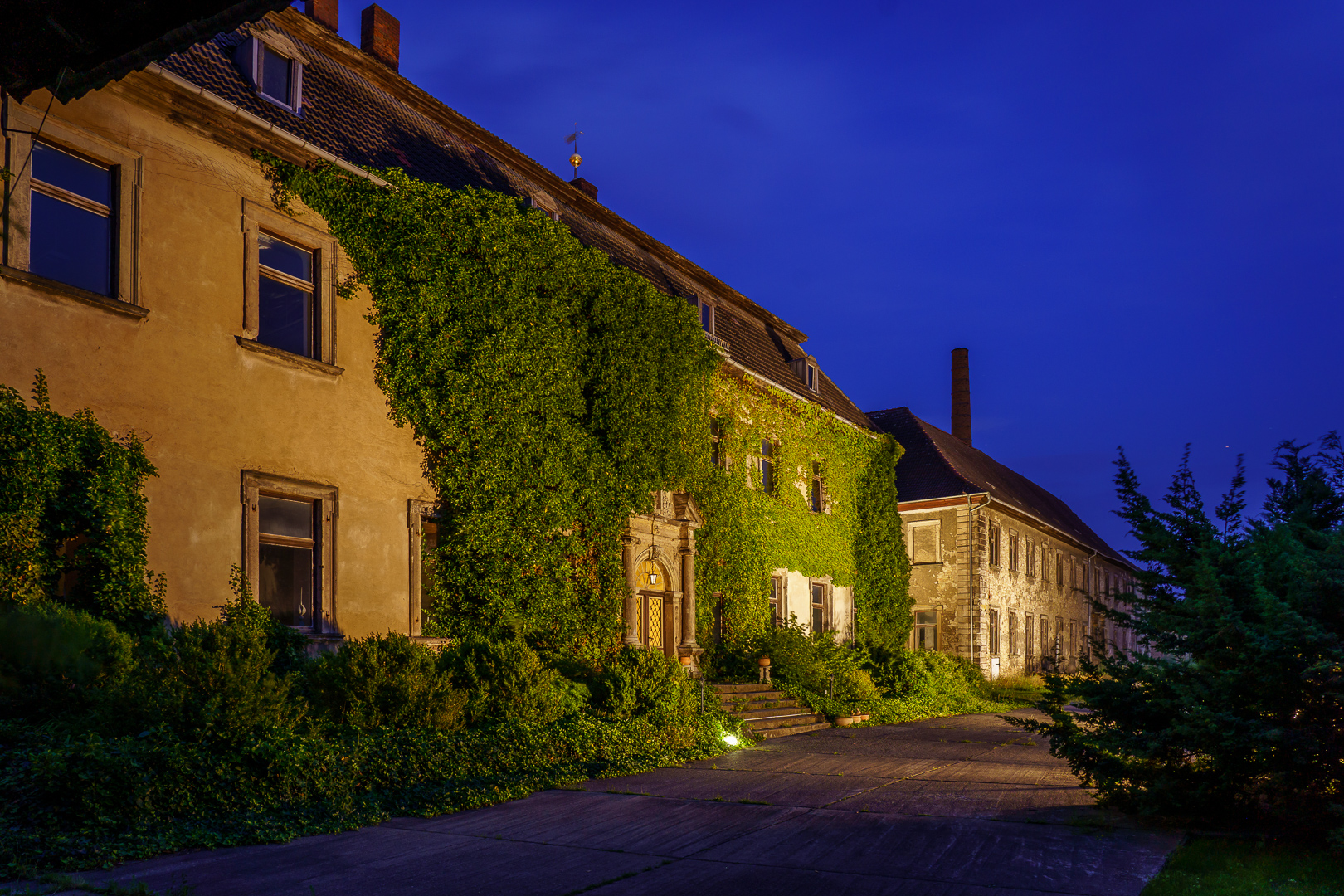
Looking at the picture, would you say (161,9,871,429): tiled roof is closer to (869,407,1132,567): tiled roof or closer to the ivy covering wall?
the ivy covering wall

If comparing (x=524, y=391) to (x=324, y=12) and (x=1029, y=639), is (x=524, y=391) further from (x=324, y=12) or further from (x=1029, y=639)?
(x=1029, y=639)

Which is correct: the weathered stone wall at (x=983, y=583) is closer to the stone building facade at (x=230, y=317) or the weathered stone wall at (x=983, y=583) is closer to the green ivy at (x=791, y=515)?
the green ivy at (x=791, y=515)

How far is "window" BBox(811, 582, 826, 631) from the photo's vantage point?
2462 cm

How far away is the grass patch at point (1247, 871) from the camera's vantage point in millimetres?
5816

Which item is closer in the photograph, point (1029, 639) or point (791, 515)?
point (791, 515)

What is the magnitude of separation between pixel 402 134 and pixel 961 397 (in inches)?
1278

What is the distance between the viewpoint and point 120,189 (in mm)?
10945

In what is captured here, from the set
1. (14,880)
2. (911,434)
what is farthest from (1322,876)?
(911,434)

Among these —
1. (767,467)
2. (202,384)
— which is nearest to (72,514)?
(202,384)

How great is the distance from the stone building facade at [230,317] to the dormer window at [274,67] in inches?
1.1

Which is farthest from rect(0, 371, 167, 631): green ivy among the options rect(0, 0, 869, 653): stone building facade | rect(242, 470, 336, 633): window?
rect(242, 470, 336, 633): window

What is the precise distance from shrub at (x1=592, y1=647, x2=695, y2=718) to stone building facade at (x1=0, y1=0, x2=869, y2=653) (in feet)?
9.00

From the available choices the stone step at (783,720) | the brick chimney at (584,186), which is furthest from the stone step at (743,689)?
the brick chimney at (584,186)

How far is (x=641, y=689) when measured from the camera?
514 inches
